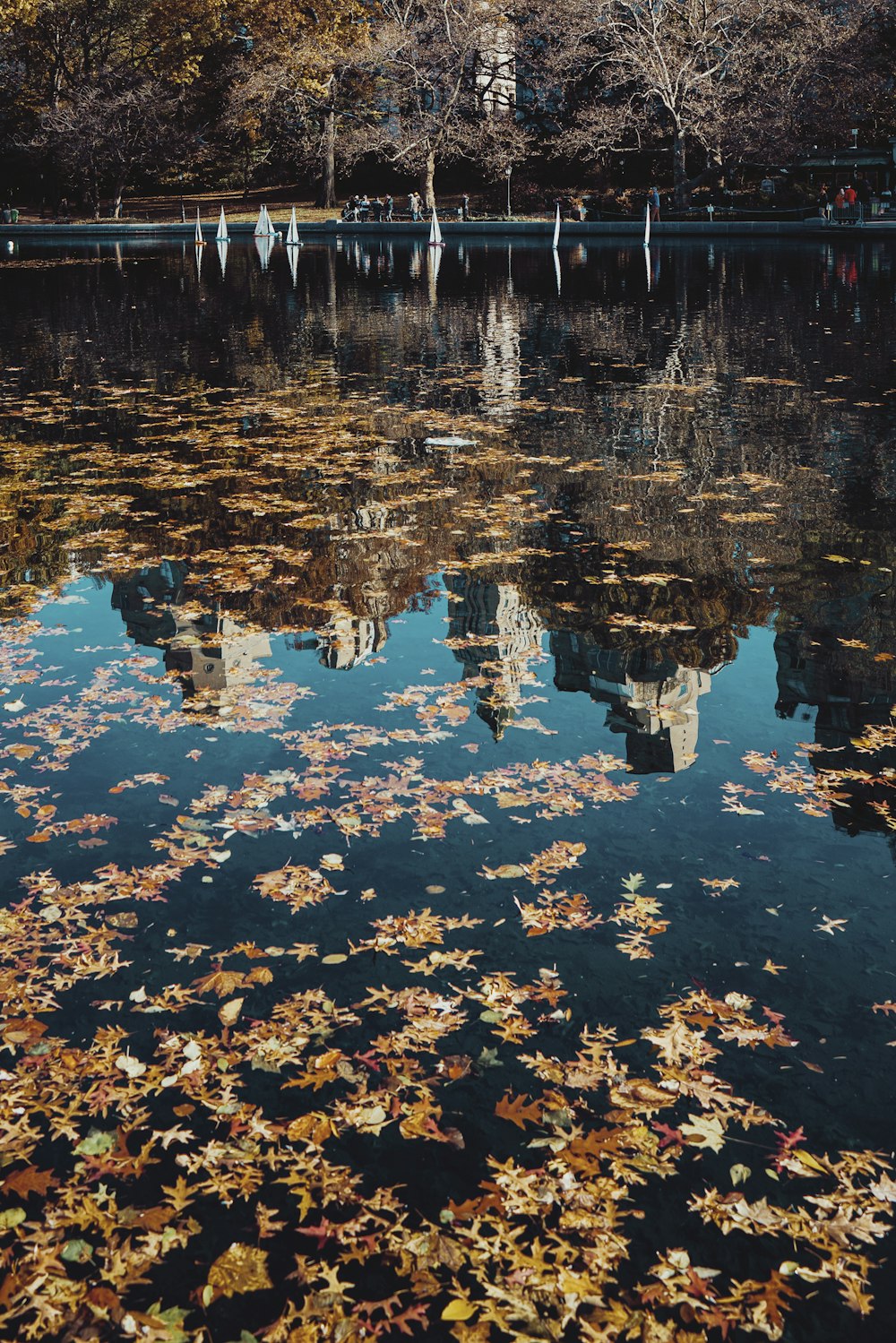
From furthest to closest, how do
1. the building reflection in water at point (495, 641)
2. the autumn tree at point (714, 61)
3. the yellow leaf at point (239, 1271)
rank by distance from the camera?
the autumn tree at point (714, 61) < the building reflection in water at point (495, 641) < the yellow leaf at point (239, 1271)

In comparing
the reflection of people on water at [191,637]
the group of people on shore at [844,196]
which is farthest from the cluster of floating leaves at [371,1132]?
the group of people on shore at [844,196]

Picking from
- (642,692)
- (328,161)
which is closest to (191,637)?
(642,692)

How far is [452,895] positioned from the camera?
6.10 meters

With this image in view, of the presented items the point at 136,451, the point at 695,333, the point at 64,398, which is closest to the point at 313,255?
the point at 695,333

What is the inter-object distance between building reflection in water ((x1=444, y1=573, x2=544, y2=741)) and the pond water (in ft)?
0.13

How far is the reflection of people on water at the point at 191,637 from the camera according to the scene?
28.6 ft

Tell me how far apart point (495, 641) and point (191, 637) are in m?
2.18

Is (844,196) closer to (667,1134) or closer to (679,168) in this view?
(679,168)

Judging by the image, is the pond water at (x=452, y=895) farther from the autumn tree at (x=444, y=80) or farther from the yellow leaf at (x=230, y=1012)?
the autumn tree at (x=444, y=80)

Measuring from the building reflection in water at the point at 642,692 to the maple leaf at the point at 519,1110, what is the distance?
286 centimetres

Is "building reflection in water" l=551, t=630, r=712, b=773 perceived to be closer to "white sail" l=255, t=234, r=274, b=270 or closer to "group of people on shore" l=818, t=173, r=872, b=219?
"white sail" l=255, t=234, r=274, b=270

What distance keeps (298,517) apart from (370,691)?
4.23 meters

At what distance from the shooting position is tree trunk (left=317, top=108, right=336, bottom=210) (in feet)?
238

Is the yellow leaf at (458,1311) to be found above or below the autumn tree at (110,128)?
below
